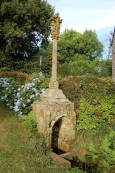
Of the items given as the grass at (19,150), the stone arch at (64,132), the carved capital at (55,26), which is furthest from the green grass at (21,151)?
the carved capital at (55,26)

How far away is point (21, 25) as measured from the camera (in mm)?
16672

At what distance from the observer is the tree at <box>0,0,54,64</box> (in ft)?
51.5

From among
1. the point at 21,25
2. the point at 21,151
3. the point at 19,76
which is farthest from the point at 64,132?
the point at 21,25

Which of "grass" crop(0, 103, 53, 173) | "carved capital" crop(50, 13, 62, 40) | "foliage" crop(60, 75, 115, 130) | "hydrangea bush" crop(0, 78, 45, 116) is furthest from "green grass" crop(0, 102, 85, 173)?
"carved capital" crop(50, 13, 62, 40)

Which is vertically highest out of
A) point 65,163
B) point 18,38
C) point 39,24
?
point 39,24

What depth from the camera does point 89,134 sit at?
18.8 ft

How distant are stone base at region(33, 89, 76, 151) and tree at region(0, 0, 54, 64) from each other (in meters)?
11.2

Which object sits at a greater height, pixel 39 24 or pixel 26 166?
pixel 39 24

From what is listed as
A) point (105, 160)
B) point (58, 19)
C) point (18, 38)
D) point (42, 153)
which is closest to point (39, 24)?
point (18, 38)

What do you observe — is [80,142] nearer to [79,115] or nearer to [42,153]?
[79,115]

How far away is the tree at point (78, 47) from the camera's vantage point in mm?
28781

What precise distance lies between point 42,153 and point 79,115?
230cm

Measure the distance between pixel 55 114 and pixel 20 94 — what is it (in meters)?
1.89

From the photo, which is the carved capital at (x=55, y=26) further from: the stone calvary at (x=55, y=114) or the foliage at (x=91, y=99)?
the foliage at (x=91, y=99)
